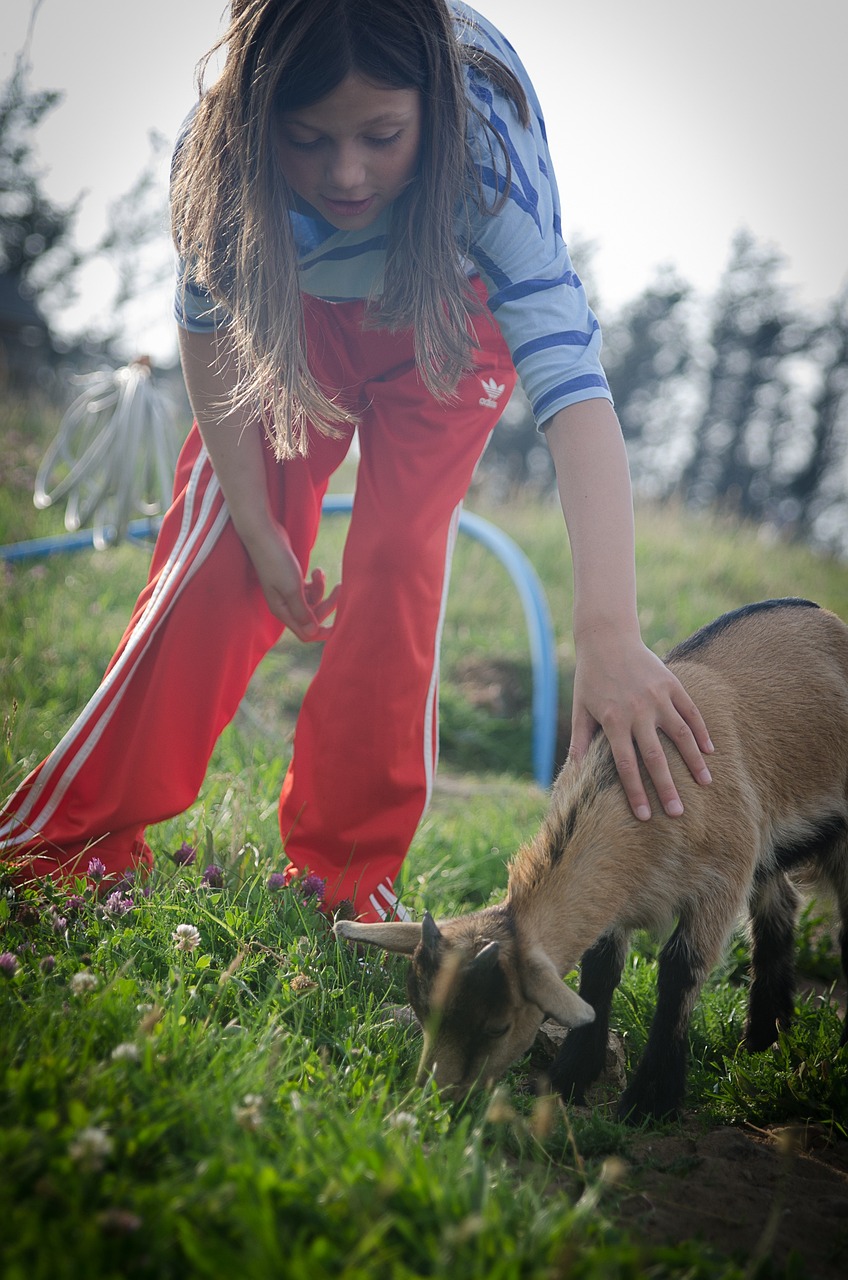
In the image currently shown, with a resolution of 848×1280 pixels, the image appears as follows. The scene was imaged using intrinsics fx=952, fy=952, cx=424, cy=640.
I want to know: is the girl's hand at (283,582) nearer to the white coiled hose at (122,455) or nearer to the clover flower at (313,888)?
the clover flower at (313,888)

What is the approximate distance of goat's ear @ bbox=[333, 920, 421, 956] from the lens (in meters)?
2.26

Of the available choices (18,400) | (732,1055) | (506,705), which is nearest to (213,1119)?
(732,1055)

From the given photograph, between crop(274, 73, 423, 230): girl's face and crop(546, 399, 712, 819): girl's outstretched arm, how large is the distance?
0.70 meters

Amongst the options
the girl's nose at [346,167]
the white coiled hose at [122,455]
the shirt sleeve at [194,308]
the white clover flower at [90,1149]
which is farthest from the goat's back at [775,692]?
the white coiled hose at [122,455]

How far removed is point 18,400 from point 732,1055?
35.0 feet

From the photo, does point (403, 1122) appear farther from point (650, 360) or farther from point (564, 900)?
point (650, 360)

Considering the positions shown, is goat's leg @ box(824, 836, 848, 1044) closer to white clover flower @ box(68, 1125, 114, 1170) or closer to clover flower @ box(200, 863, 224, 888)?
clover flower @ box(200, 863, 224, 888)

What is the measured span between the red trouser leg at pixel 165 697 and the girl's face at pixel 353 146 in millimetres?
829

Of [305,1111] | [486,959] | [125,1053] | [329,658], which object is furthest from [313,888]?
[125,1053]

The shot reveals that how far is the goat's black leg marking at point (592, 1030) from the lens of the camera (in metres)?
2.49

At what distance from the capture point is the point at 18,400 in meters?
11.0

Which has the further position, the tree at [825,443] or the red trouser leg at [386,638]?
the tree at [825,443]

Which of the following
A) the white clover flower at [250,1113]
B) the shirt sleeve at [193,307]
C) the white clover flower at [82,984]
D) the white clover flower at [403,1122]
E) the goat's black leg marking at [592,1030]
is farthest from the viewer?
the shirt sleeve at [193,307]

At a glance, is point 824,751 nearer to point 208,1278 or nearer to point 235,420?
point 235,420
